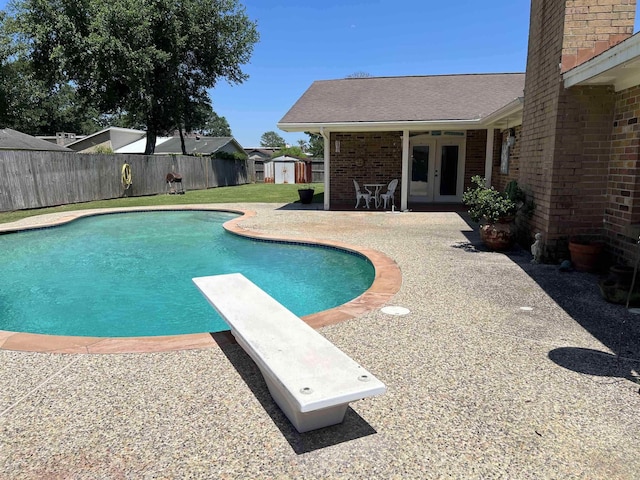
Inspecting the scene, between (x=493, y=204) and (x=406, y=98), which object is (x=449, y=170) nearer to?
(x=406, y=98)

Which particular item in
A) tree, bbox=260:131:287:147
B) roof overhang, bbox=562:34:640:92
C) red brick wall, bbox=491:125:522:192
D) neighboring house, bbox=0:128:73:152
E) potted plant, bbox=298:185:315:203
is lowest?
potted plant, bbox=298:185:315:203

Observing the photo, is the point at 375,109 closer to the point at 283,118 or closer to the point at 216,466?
the point at 283,118

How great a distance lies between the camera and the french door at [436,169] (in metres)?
15.1

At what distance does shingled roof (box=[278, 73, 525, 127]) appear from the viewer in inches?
500

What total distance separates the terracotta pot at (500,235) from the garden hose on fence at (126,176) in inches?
659

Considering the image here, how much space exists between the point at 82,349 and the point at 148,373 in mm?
814

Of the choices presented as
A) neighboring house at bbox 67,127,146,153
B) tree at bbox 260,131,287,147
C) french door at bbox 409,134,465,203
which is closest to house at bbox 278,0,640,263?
french door at bbox 409,134,465,203

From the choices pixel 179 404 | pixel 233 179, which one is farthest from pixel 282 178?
pixel 179 404

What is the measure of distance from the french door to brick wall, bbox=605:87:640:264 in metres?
9.17

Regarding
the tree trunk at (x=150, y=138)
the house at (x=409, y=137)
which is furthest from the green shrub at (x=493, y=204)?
the tree trunk at (x=150, y=138)

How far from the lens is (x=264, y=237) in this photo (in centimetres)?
922

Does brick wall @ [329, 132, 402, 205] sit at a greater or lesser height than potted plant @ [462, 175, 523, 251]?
greater

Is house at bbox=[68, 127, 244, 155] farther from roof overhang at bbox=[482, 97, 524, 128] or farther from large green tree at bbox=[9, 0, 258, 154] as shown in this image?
roof overhang at bbox=[482, 97, 524, 128]

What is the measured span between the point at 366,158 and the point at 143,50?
1469 centimetres
